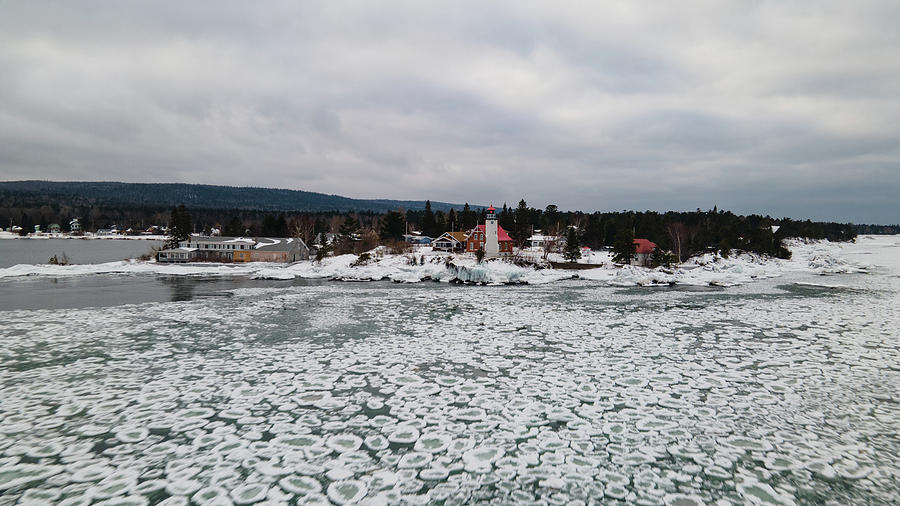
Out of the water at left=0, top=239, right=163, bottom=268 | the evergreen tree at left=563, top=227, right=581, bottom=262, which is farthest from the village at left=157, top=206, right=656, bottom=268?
the water at left=0, top=239, right=163, bottom=268

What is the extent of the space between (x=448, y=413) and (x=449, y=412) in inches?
2.0

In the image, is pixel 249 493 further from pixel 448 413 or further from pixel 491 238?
pixel 491 238

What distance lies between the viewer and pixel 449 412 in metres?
8.15

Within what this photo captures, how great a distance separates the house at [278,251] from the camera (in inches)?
2324

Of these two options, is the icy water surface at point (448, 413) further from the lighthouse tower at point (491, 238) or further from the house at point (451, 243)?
the house at point (451, 243)

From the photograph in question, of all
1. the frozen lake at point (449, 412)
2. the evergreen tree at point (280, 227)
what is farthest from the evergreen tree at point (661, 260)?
the evergreen tree at point (280, 227)

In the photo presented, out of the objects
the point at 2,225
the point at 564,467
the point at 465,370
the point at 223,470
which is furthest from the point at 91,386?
the point at 2,225

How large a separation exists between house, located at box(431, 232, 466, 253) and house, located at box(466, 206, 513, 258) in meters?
3.55

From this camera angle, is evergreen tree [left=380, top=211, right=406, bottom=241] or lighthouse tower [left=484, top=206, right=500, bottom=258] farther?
evergreen tree [left=380, top=211, right=406, bottom=241]

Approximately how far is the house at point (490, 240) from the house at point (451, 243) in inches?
140

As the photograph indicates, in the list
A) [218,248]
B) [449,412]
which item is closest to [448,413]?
[449,412]

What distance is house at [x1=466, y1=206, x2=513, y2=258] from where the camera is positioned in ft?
175

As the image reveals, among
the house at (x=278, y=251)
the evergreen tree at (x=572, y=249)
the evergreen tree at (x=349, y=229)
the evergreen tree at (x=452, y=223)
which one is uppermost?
the evergreen tree at (x=452, y=223)

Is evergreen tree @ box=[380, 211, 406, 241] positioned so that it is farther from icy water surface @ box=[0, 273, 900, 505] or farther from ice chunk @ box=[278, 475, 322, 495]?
ice chunk @ box=[278, 475, 322, 495]
